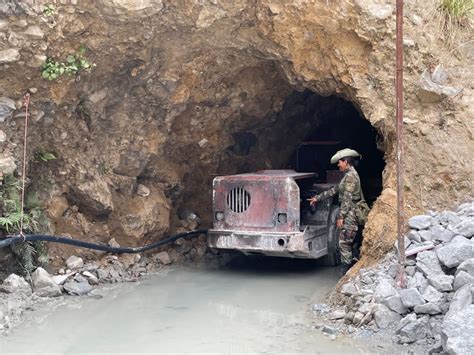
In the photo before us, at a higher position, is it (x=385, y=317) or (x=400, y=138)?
(x=400, y=138)

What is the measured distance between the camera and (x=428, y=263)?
581cm

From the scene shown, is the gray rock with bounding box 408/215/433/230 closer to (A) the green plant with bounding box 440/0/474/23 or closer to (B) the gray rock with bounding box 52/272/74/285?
(A) the green plant with bounding box 440/0/474/23

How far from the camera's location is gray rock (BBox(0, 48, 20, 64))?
6539mm

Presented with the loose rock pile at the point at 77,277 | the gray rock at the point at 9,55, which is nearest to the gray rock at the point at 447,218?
the loose rock pile at the point at 77,277

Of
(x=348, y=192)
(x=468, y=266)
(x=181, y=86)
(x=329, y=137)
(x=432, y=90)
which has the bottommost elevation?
(x=468, y=266)

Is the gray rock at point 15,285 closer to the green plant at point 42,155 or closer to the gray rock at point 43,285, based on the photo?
the gray rock at point 43,285

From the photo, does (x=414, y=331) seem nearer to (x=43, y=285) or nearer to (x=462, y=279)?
(x=462, y=279)

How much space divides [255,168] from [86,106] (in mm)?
3920

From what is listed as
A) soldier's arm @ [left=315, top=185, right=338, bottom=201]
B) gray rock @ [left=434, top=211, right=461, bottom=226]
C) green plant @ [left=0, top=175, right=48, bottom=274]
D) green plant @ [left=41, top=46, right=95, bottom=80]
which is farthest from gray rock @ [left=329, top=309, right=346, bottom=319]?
green plant @ [left=41, top=46, right=95, bottom=80]

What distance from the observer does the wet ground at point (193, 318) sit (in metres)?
5.23

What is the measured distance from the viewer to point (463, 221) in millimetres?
6141

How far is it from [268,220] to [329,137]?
15.8 ft

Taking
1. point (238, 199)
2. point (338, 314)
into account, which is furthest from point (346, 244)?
point (338, 314)

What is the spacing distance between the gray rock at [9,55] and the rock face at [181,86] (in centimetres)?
1
